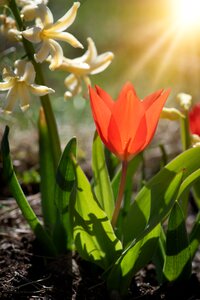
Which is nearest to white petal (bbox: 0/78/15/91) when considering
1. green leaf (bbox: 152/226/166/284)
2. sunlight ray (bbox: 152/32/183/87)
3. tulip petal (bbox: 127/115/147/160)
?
tulip petal (bbox: 127/115/147/160)

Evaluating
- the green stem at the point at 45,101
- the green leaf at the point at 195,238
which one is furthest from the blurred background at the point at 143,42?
the green leaf at the point at 195,238

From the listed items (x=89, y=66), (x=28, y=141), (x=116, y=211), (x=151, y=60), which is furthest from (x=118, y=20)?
(x=116, y=211)

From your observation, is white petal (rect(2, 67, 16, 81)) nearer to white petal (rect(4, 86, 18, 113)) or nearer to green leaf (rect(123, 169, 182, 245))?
white petal (rect(4, 86, 18, 113))

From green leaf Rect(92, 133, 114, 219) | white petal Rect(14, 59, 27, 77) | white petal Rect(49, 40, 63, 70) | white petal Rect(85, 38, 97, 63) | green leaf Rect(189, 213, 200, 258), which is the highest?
white petal Rect(49, 40, 63, 70)

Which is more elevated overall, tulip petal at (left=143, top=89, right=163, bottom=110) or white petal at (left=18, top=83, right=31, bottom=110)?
tulip petal at (left=143, top=89, right=163, bottom=110)

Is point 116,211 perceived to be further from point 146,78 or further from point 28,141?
point 146,78

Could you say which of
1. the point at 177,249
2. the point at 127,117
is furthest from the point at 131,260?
the point at 127,117
